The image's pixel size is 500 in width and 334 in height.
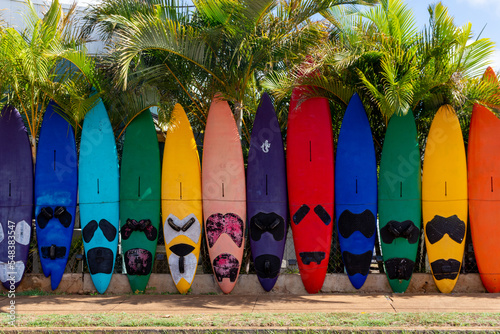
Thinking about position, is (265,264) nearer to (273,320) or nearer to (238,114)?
(273,320)

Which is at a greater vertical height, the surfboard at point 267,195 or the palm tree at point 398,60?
the palm tree at point 398,60

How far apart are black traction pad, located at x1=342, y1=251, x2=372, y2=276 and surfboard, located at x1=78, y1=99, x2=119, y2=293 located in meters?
2.97

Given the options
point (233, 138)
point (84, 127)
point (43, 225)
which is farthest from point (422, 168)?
point (43, 225)

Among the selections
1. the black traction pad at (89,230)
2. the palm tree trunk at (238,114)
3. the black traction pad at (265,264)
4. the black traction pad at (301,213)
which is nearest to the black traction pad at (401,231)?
the black traction pad at (301,213)

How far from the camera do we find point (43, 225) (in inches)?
273

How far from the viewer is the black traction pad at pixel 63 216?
6945mm

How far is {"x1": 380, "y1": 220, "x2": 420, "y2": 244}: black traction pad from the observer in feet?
21.7

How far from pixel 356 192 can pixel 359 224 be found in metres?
0.40

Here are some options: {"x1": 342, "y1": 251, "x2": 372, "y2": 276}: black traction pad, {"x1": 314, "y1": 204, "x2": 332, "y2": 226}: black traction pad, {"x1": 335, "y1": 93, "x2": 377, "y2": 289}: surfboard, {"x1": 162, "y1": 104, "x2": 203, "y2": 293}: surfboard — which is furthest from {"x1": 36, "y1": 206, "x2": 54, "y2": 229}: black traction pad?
{"x1": 342, "y1": 251, "x2": 372, "y2": 276}: black traction pad

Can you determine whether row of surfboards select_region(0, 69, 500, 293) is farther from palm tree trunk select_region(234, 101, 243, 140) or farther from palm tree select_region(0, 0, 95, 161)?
palm tree select_region(0, 0, 95, 161)

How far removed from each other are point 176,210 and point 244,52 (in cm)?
215

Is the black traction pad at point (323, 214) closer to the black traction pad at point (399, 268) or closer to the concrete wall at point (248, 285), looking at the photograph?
the concrete wall at point (248, 285)

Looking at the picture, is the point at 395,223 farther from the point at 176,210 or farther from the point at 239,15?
the point at 239,15

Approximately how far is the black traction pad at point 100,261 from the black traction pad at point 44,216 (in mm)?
679
